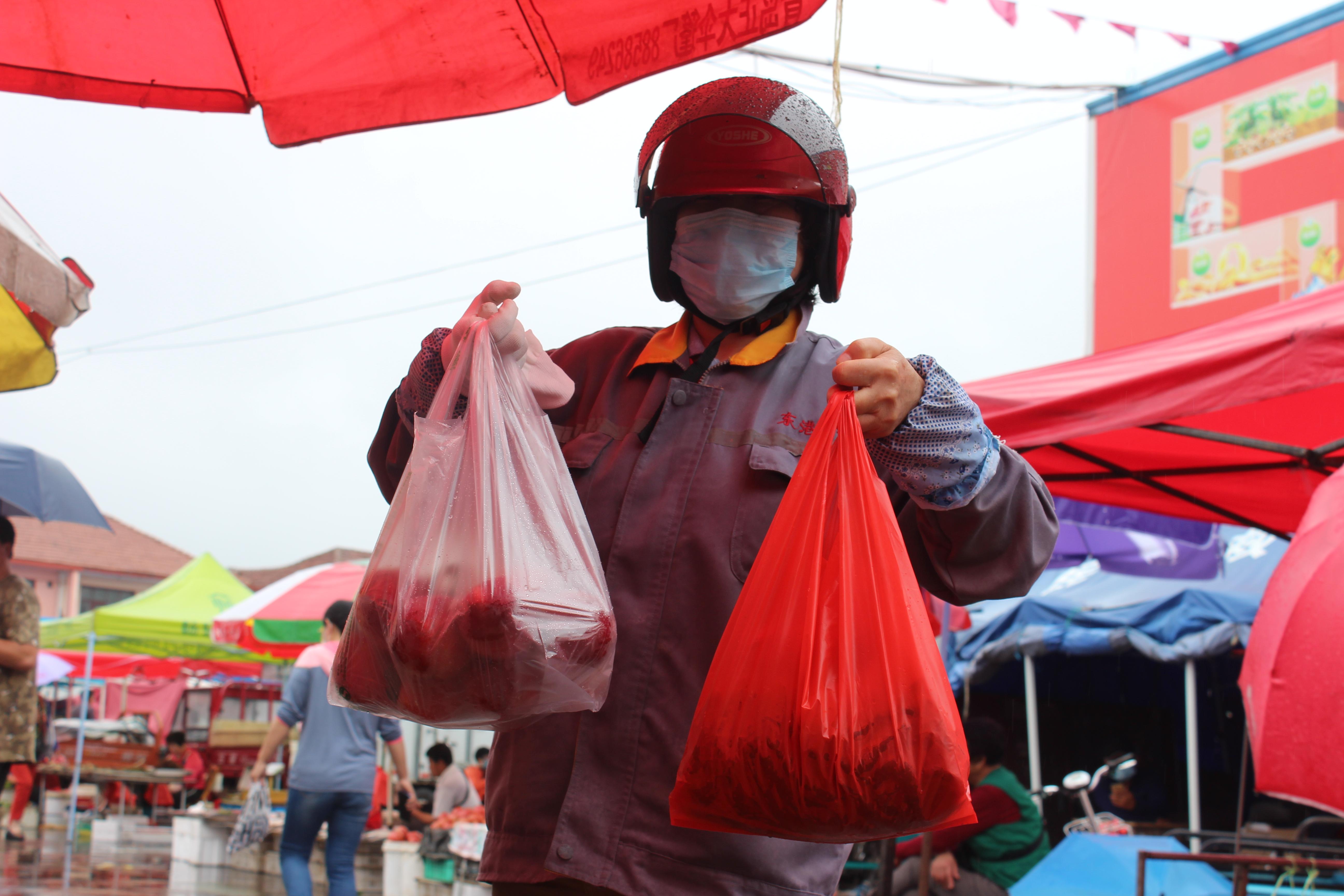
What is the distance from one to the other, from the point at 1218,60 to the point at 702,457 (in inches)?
471

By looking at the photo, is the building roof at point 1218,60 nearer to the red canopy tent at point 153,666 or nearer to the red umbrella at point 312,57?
the red umbrella at point 312,57

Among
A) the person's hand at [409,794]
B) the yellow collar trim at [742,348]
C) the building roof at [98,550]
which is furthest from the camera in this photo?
the building roof at [98,550]

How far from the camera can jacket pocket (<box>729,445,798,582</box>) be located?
4.77 ft

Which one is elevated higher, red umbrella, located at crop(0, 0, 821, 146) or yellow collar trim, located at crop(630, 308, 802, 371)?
red umbrella, located at crop(0, 0, 821, 146)

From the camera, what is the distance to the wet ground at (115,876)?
8.46m

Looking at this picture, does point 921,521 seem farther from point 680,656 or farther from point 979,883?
→ point 979,883

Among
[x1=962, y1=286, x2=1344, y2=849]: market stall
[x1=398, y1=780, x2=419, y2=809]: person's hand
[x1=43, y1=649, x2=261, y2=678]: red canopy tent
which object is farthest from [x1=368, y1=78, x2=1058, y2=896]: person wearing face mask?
[x1=43, y1=649, x2=261, y2=678]: red canopy tent

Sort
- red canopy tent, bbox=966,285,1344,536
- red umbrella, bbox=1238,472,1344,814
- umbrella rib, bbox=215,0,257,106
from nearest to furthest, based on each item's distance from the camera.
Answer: umbrella rib, bbox=215,0,257,106 < red umbrella, bbox=1238,472,1344,814 < red canopy tent, bbox=966,285,1344,536

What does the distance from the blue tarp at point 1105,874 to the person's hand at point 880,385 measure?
404 cm

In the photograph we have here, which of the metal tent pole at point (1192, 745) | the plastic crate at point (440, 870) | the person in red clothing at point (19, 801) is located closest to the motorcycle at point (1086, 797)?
the metal tent pole at point (1192, 745)

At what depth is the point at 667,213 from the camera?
1.76 m

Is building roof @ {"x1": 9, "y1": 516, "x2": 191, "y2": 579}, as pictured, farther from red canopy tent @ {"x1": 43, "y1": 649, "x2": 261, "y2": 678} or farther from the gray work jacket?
the gray work jacket

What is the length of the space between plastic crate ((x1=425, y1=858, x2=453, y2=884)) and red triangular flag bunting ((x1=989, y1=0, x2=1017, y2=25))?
802 centimetres

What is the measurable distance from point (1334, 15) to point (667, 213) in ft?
36.8
